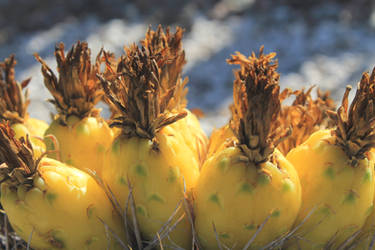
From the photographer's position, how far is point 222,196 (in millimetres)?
695

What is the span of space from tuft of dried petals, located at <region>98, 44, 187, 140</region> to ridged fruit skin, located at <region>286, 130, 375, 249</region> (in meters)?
0.25

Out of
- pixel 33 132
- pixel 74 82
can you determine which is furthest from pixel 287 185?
pixel 33 132

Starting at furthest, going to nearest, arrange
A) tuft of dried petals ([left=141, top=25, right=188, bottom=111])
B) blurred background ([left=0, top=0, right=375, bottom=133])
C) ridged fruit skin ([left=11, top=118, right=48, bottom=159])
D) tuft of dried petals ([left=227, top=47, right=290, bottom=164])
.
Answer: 1. blurred background ([left=0, top=0, right=375, bottom=133])
2. ridged fruit skin ([left=11, top=118, right=48, bottom=159])
3. tuft of dried petals ([left=141, top=25, right=188, bottom=111])
4. tuft of dried petals ([left=227, top=47, right=290, bottom=164])

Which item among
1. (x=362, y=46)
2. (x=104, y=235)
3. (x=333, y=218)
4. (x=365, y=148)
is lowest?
(x=104, y=235)

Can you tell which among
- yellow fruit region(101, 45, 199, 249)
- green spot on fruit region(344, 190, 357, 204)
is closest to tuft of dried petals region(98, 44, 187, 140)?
yellow fruit region(101, 45, 199, 249)

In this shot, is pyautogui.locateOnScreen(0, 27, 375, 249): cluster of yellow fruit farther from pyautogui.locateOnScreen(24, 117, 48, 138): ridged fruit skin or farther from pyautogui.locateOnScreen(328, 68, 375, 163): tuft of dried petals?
pyautogui.locateOnScreen(24, 117, 48, 138): ridged fruit skin

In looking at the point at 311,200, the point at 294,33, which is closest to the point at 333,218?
the point at 311,200

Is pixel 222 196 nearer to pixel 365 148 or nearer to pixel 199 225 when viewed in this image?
pixel 199 225

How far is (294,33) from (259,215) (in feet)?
13.6

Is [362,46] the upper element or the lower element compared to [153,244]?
upper

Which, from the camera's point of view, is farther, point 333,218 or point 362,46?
point 362,46

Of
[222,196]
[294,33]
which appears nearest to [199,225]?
[222,196]

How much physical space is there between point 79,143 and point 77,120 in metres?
0.05

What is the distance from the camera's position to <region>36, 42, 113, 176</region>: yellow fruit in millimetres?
864
